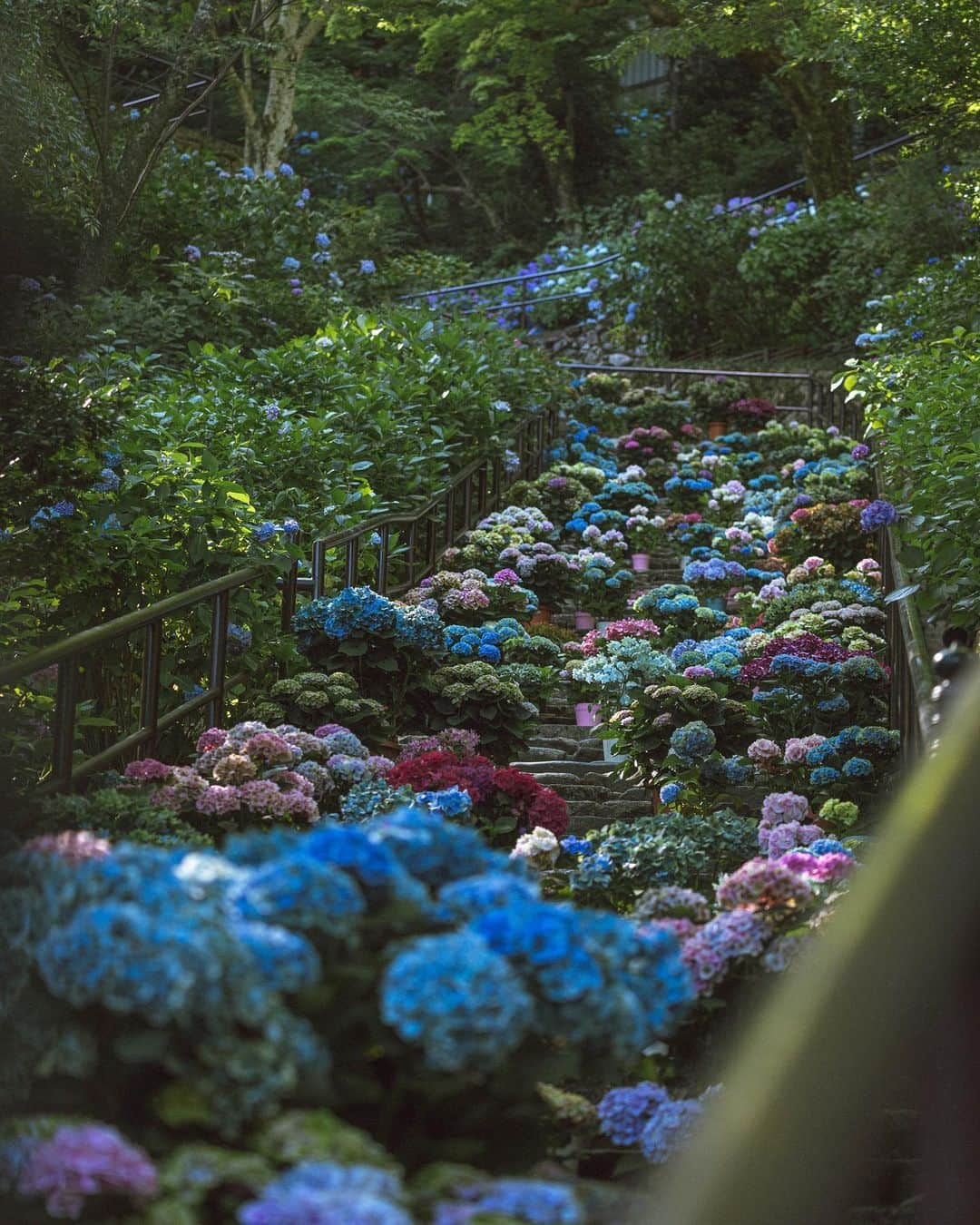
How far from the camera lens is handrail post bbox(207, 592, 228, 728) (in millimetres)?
5168

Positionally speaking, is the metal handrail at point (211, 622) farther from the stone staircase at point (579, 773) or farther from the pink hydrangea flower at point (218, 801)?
the stone staircase at point (579, 773)

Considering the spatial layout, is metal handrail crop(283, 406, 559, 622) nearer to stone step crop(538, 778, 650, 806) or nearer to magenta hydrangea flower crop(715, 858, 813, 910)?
stone step crop(538, 778, 650, 806)

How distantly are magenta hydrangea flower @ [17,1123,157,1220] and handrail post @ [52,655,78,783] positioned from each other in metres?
2.02

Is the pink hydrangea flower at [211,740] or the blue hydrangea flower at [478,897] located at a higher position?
the blue hydrangea flower at [478,897]

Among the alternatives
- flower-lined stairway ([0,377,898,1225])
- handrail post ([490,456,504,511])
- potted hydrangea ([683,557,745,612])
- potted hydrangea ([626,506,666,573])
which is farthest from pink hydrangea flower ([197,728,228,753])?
potted hydrangea ([626,506,666,573])

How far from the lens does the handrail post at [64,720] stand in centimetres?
357

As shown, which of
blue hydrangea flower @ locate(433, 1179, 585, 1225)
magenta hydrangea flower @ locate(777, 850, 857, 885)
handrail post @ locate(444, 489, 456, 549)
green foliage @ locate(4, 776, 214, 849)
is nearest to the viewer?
blue hydrangea flower @ locate(433, 1179, 585, 1225)

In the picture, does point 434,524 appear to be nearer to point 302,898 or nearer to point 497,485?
point 497,485

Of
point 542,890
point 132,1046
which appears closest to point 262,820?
point 542,890

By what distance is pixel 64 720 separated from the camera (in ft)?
11.8

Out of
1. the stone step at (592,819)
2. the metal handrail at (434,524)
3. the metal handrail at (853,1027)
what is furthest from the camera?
the metal handrail at (434,524)

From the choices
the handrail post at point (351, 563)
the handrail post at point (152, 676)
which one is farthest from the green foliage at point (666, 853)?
the handrail post at point (351, 563)

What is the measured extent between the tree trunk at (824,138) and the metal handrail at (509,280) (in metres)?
2.42

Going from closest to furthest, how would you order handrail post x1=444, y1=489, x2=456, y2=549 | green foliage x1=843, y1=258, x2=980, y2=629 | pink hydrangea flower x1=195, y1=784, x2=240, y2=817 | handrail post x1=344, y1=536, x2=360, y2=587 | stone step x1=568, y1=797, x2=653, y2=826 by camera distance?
1. pink hydrangea flower x1=195, y1=784, x2=240, y2=817
2. green foliage x1=843, y1=258, x2=980, y2=629
3. stone step x1=568, y1=797, x2=653, y2=826
4. handrail post x1=344, y1=536, x2=360, y2=587
5. handrail post x1=444, y1=489, x2=456, y2=549
